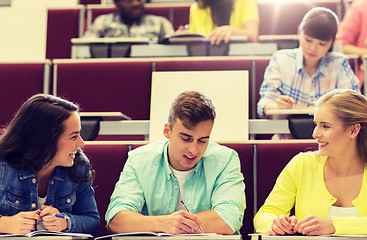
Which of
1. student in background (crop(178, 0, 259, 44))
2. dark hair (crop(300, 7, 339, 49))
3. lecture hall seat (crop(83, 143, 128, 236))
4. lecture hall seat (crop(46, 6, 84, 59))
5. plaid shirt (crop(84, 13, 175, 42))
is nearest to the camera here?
lecture hall seat (crop(83, 143, 128, 236))

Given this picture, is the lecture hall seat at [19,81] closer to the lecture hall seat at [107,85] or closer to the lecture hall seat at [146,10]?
the lecture hall seat at [107,85]

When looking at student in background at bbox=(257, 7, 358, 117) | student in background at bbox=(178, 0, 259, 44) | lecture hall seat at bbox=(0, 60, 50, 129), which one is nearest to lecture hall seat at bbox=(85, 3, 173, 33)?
student in background at bbox=(178, 0, 259, 44)

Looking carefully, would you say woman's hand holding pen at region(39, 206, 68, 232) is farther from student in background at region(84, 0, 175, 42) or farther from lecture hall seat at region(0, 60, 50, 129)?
student in background at region(84, 0, 175, 42)

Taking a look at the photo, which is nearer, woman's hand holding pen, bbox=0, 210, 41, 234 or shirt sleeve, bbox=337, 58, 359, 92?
woman's hand holding pen, bbox=0, 210, 41, 234

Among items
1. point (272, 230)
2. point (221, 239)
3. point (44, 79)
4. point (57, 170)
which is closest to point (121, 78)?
point (44, 79)

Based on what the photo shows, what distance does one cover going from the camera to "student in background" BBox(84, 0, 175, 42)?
2.72m

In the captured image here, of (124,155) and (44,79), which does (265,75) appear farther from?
(44,79)

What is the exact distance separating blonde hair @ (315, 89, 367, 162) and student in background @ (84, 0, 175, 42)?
1.44m

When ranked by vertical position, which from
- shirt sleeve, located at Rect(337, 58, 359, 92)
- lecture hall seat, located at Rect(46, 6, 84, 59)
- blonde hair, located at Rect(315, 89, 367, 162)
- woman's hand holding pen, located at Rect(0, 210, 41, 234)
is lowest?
woman's hand holding pen, located at Rect(0, 210, 41, 234)

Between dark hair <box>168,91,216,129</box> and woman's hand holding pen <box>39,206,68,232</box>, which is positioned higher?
dark hair <box>168,91,216,129</box>

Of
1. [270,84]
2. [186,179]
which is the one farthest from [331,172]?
[270,84]

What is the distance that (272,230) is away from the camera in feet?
4.01

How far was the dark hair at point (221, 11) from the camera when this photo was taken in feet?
8.32

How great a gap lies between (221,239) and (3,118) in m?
1.34
